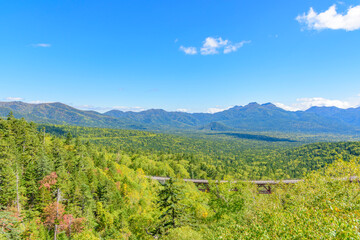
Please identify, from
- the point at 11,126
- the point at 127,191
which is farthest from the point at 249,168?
the point at 11,126

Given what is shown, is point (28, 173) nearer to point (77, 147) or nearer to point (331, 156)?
point (77, 147)

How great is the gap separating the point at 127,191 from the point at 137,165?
129 feet

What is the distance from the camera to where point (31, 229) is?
29.9 metres

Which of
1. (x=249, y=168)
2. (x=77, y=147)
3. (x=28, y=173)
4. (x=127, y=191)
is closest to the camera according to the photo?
(x=28, y=173)

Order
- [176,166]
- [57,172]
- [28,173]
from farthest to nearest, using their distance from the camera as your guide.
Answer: [176,166], [57,172], [28,173]

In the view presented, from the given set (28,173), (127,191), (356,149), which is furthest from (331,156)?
(28,173)

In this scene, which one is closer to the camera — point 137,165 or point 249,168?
point 137,165

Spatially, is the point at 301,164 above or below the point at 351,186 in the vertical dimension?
below

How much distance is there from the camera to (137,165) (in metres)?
94.3

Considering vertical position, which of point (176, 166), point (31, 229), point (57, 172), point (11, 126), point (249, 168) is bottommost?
point (249, 168)

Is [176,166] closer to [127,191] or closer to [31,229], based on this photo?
[127,191]

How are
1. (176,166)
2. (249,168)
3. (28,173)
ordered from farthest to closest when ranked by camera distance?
1. (249,168)
2. (176,166)
3. (28,173)

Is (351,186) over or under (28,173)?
over

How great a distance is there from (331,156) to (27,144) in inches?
8658
